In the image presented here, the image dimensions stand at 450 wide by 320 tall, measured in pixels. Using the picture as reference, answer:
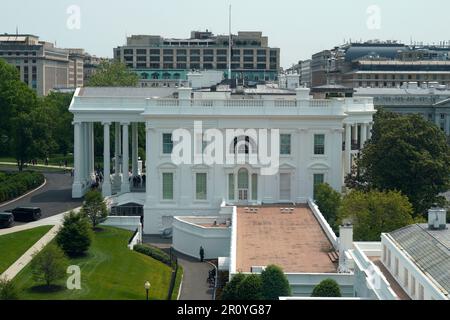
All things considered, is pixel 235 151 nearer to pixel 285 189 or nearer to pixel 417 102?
pixel 285 189

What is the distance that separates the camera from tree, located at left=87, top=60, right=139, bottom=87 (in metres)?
134

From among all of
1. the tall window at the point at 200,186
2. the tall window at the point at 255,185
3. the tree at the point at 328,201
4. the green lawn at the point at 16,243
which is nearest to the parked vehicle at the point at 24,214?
the green lawn at the point at 16,243

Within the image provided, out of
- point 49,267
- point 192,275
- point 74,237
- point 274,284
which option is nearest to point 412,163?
point 192,275

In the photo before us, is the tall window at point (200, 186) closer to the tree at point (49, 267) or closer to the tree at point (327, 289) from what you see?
the tree at point (49, 267)

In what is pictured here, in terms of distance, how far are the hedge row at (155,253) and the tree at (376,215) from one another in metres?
10.4

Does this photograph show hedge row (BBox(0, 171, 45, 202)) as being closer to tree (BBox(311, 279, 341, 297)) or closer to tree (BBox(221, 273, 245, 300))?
tree (BBox(221, 273, 245, 300))

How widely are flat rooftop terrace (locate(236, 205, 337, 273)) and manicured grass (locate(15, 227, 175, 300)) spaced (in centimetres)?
458

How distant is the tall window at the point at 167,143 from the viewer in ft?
224

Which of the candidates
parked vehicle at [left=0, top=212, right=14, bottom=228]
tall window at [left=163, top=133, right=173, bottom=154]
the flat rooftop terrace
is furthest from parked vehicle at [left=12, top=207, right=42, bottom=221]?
the flat rooftop terrace

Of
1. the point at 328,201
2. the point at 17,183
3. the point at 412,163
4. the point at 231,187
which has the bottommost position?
the point at 17,183

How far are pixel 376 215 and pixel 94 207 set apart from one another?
1962cm

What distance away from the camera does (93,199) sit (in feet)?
203

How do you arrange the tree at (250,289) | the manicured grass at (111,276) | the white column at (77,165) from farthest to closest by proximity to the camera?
the white column at (77,165), the manicured grass at (111,276), the tree at (250,289)

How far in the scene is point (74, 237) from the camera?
52.0 meters
